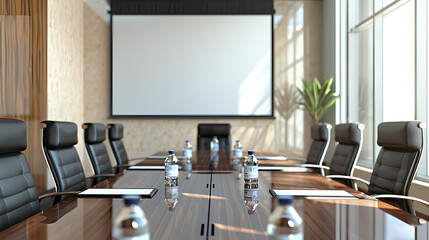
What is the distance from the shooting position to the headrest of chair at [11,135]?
208 cm

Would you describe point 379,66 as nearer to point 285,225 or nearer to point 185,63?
point 185,63

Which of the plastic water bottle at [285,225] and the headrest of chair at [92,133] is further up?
the headrest of chair at [92,133]

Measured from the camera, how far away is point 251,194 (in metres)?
1.98

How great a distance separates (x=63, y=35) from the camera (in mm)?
6270

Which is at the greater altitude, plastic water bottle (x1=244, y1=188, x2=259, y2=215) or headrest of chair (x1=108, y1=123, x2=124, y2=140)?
headrest of chair (x1=108, y1=123, x2=124, y2=140)

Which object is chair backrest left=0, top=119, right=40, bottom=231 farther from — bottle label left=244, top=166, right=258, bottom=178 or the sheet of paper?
bottle label left=244, top=166, right=258, bottom=178

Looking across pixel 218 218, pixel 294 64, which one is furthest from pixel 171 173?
pixel 294 64

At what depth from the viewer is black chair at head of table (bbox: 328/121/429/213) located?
8.32ft

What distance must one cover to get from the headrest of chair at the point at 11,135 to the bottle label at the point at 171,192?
976 millimetres

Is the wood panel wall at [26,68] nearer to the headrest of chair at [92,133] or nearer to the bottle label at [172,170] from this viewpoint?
the headrest of chair at [92,133]

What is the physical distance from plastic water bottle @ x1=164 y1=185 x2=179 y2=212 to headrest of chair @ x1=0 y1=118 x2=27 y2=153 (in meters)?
0.97

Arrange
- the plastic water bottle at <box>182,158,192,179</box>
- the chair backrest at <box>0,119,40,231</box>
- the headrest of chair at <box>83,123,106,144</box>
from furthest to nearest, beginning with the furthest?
the headrest of chair at <box>83,123,106,144</box> < the plastic water bottle at <box>182,158,192,179</box> < the chair backrest at <box>0,119,40,231</box>

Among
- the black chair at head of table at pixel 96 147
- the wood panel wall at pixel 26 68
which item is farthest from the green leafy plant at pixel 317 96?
the wood panel wall at pixel 26 68

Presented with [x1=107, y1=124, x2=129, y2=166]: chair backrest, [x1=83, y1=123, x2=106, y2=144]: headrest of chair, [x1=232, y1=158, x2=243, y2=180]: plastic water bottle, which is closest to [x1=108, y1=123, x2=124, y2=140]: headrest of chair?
[x1=107, y1=124, x2=129, y2=166]: chair backrest
